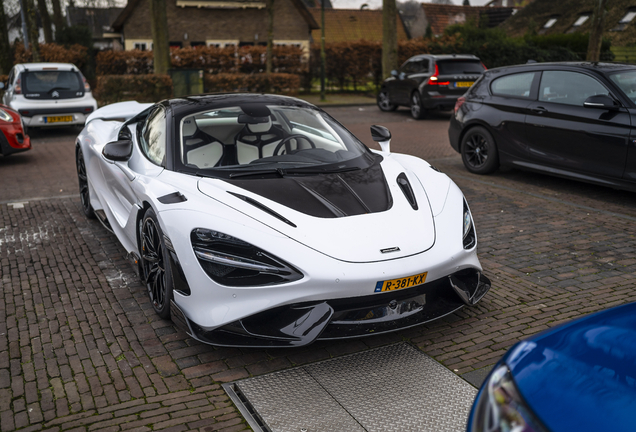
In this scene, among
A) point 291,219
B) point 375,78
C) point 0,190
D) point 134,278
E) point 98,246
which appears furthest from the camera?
point 375,78

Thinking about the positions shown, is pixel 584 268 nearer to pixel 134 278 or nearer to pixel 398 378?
pixel 398 378

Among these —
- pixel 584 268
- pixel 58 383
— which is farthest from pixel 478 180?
pixel 58 383

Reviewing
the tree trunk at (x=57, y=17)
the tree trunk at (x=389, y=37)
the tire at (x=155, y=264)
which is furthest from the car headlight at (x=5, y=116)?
the tree trunk at (x=57, y=17)

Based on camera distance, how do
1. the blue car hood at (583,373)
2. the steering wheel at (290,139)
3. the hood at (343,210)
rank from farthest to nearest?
the steering wheel at (290,139) < the hood at (343,210) < the blue car hood at (583,373)

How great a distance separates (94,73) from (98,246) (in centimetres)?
2576

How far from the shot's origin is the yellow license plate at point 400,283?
319 centimetres

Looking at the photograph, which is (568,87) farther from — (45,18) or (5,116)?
(45,18)

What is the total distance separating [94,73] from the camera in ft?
94.2

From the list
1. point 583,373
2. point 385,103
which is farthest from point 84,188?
point 385,103

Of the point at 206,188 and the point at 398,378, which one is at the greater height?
the point at 206,188

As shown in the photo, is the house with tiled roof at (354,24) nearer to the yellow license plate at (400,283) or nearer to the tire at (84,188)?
the tire at (84,188)

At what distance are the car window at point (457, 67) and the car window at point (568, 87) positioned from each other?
8.53 m

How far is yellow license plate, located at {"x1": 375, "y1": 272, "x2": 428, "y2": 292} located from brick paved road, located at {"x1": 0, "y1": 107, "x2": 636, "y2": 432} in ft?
1.70

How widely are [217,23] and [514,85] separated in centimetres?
3019
